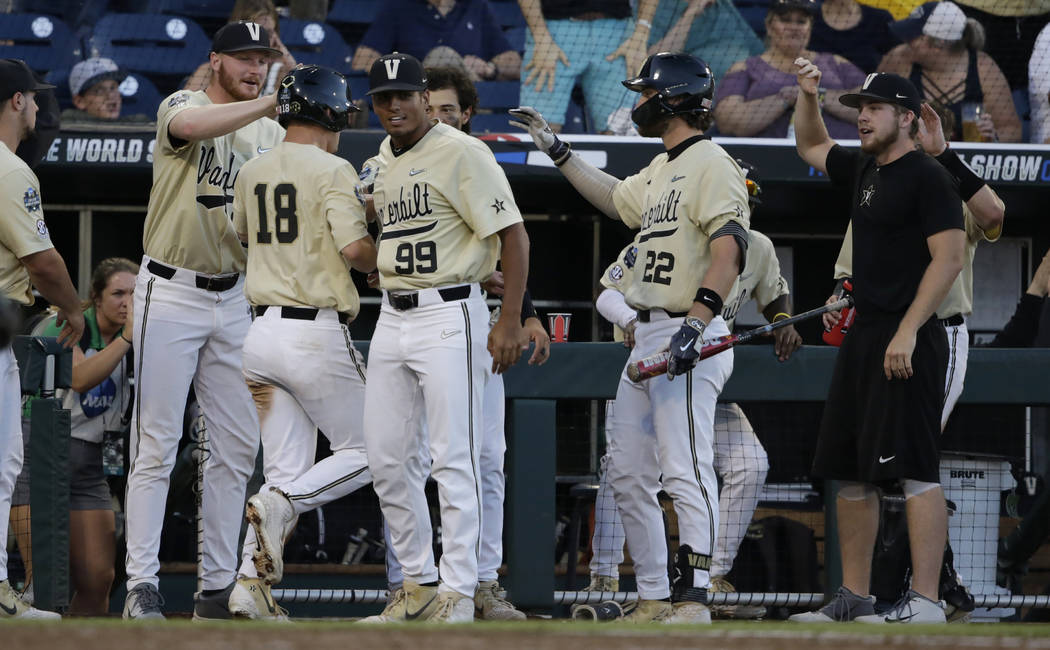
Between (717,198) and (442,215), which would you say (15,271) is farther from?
(717,198)

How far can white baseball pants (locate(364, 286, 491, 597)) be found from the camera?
12.5 ft

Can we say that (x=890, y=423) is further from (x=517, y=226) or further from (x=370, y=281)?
(x=370, y=281)

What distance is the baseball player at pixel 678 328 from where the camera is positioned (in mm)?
4023

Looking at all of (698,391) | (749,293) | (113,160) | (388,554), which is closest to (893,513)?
(749,293)

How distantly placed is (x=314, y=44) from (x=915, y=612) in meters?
4.96

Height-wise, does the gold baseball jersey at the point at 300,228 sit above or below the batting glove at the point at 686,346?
above

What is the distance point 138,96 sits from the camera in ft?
23.5

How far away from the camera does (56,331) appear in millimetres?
4996

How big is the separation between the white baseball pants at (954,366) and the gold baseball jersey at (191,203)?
2358 millimetres

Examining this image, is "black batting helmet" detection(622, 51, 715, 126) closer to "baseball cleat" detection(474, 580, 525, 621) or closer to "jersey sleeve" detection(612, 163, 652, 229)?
"jersey sleeve" detection(612, 163, 652, 229)

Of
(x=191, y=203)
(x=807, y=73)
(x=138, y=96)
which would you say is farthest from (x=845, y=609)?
(x=138, y=96)

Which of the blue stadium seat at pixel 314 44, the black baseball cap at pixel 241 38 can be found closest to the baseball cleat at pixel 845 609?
the black baseball cap at pixel 241 38

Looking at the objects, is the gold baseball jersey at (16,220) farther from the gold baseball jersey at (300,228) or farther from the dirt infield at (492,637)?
the dirt infield at (492,637)

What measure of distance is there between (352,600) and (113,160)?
2.87 metres
